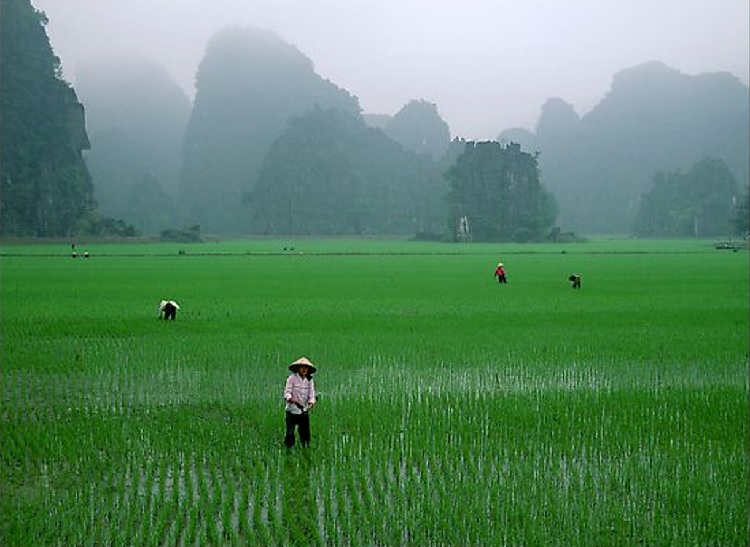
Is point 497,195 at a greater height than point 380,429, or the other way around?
point 497,195

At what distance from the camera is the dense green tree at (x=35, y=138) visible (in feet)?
169

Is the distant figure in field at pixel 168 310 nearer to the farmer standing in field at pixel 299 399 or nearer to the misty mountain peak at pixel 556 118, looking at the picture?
the farmer standing in field at pixel 299 399

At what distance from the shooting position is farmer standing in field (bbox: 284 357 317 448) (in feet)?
18.2

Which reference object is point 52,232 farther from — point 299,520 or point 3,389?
point 299,520

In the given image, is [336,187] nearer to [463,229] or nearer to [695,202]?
[463,229]

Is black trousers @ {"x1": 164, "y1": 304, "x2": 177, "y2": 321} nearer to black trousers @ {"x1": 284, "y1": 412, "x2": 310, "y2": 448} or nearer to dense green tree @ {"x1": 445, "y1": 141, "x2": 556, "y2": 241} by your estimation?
black trousers @ {"x1": 284, "y1": 412, "x2": 310, "y2": 448}

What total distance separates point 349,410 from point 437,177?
241 feet

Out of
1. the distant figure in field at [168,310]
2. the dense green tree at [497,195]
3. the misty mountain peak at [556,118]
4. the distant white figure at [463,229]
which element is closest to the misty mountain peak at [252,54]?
the misty mountain peak at [556,118]

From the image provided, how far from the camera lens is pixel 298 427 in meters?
5.68

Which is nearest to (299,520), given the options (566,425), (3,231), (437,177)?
(566,425)

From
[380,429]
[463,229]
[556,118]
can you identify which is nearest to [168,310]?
[380,429]

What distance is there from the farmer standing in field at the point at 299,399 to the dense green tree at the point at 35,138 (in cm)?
5011

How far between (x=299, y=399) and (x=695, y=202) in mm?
73414

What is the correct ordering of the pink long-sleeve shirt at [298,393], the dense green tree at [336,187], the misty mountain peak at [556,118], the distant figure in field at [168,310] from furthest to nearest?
Result: the misty mountain peak at [556,118] → the dense green tree at [336,187] → the distant figure in field at [168,310] → the pink long-sleeve shirt at [298,393]
